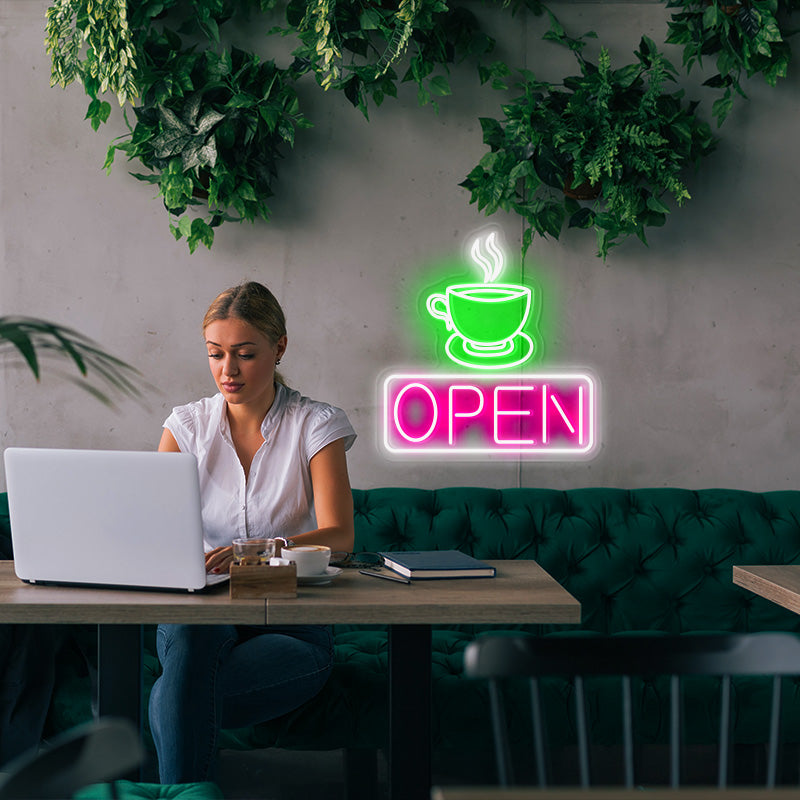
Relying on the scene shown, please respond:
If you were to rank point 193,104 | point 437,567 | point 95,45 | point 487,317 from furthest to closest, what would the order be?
point 487,317 < point 193,104 < point 95,45 < point 437,567

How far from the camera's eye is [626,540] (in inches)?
110

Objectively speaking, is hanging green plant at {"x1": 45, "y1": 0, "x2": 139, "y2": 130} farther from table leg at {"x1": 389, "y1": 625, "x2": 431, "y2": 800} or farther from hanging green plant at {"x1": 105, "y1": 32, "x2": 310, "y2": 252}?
table leg at {"x1": 389, "y1": 625, "x2": 431, "y2": 800}

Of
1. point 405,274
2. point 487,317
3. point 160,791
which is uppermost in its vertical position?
point 405,274

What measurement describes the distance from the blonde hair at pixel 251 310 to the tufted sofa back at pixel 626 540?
2.60ft

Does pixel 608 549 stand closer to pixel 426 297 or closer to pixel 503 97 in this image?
pixel 426 297

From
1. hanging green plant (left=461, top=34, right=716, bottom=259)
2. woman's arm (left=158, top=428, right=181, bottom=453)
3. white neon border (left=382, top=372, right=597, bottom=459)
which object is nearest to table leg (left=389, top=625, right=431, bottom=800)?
woman's arm (left=158, top=428, right=181, bottom=453)

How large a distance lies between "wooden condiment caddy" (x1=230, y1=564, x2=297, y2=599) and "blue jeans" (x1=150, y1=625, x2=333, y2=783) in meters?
0.26

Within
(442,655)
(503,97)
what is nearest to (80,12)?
(503,97)

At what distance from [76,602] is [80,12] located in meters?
1.94

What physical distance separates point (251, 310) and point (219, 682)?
85 centimetres

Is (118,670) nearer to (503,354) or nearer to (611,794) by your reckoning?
(611,794)

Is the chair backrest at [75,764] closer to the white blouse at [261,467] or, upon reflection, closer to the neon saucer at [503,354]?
the white blouse at [261,467]

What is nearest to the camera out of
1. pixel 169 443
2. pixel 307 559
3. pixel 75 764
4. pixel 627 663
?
pixel 75 764

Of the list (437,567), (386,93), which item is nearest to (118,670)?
(437,567)
